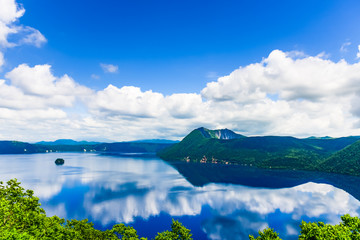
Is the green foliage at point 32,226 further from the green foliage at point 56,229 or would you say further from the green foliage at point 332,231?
the green foliage at point 332,231

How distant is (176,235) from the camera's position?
47.2 meters

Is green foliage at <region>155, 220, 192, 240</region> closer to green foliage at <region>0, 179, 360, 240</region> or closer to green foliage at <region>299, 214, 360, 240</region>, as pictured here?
green foliage at <region>0, 179, 360, 240</region>

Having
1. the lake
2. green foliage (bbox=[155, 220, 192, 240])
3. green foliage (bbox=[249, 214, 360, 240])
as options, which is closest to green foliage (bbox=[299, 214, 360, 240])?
green foliage (bbox=[249, 214, 360, 240])

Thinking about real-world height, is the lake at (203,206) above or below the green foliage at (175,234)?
below

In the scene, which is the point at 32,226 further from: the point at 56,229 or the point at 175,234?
the point at 175,234

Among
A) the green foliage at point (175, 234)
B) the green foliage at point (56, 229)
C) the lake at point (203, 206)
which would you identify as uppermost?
the green foliage at point (56, 229)

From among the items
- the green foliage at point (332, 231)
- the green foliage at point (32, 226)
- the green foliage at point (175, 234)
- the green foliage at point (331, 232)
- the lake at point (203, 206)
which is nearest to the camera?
the green foliage at point (331, 232)

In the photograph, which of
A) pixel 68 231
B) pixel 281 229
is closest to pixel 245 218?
pixel 281 229

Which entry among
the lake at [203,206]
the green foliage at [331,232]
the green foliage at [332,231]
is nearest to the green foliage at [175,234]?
the green foliage at [331,232]

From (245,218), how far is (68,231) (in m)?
108

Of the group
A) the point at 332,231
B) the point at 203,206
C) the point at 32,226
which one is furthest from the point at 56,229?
the point at 203,206

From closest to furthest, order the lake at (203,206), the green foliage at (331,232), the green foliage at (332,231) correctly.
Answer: the green foliage at (331,232)
the green foliage at (332,231)
the lake at (203,206)

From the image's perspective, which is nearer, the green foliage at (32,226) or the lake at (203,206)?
the green foliage at (32,226)

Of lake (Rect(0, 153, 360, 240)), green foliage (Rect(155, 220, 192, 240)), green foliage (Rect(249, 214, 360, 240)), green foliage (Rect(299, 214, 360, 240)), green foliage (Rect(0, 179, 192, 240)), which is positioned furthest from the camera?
lake (Rect(0, 153, 360, 240))
